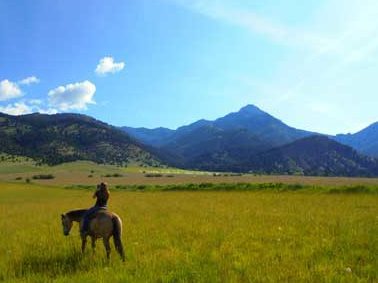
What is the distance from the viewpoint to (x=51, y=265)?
44.3 feet

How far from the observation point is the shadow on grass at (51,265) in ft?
41.2

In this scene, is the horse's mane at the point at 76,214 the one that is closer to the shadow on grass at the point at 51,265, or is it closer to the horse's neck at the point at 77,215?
the horse's neck at the point at 77,215

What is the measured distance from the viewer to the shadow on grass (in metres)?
12.6

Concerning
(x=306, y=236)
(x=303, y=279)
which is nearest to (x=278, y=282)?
(x=303, y=279)

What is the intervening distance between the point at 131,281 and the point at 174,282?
981 millimetres

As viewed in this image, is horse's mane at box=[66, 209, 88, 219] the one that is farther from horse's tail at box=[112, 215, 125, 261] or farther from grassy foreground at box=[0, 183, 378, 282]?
horse's tail at box=[112, 215, 125, 261]

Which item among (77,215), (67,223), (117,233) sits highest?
(77,215)

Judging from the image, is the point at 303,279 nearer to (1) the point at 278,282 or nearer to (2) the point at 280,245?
(1) the point at 278,282

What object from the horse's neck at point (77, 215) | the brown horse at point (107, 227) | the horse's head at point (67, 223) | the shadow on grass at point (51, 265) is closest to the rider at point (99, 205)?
the brown horse at point (107, 227)

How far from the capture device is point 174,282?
35.4ft

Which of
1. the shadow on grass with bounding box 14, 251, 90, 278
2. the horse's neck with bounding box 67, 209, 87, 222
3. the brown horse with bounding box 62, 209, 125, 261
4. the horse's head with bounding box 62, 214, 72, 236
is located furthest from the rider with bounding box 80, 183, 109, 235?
the horse's head with bounding box 62, 214, 72, 236

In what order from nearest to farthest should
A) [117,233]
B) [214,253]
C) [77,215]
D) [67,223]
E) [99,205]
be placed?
[117,233] → [214,253] → [99,205] → [77,215] → [67,223]

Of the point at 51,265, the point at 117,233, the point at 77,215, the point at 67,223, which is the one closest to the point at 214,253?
the point at 117,233

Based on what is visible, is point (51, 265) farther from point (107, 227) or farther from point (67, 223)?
point (107, 227)
